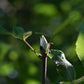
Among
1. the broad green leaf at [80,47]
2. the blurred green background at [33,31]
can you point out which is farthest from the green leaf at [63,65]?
the blurred green background at [33,31]

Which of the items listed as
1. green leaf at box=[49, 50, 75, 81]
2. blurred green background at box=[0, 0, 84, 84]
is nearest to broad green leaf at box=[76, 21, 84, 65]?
green leaf at box=[49, 50, 75, 81]

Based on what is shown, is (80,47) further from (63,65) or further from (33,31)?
(33,31)

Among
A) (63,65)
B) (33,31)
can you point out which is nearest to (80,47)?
(63,65)

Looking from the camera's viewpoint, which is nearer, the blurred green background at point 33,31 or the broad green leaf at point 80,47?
the broad green leaf at point 80,47

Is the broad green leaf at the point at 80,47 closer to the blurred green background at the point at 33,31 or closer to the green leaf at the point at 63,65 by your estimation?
the green leaf at the point at 63,65

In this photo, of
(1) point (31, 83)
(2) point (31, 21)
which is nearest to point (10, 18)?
(2) point (31, 21)

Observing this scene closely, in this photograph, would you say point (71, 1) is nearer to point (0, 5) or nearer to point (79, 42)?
point (0, 5)
